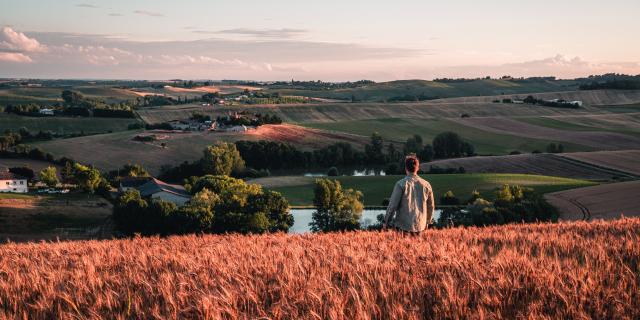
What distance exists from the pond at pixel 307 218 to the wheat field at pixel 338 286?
50275mm

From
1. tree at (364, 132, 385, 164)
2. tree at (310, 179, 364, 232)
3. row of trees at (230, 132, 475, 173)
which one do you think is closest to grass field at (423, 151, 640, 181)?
row of trees at (230, 132, 475, 173)

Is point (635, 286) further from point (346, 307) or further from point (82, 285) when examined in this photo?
point (82, 285)

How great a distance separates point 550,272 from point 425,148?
11325cm

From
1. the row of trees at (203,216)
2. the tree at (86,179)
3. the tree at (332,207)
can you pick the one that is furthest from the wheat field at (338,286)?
the tree at (86,179)

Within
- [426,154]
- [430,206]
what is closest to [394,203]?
[430,206]

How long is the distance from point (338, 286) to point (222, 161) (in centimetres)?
9733

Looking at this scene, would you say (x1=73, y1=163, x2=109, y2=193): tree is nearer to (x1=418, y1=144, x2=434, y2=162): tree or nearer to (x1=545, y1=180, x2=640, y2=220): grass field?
(x1=545, y1=180, x2=640, y2=220): grass field

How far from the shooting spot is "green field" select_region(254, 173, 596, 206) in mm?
74625

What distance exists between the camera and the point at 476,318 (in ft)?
17.9

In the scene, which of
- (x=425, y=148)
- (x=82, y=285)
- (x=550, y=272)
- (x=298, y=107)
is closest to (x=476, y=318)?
(x=550, y=272)

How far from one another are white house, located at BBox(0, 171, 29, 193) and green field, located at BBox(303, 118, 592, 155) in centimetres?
7237

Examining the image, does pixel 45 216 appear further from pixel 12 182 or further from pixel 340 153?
pixel 340 153

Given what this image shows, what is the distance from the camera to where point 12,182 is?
81.8 metres

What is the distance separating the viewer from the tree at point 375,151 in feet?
→ 387
